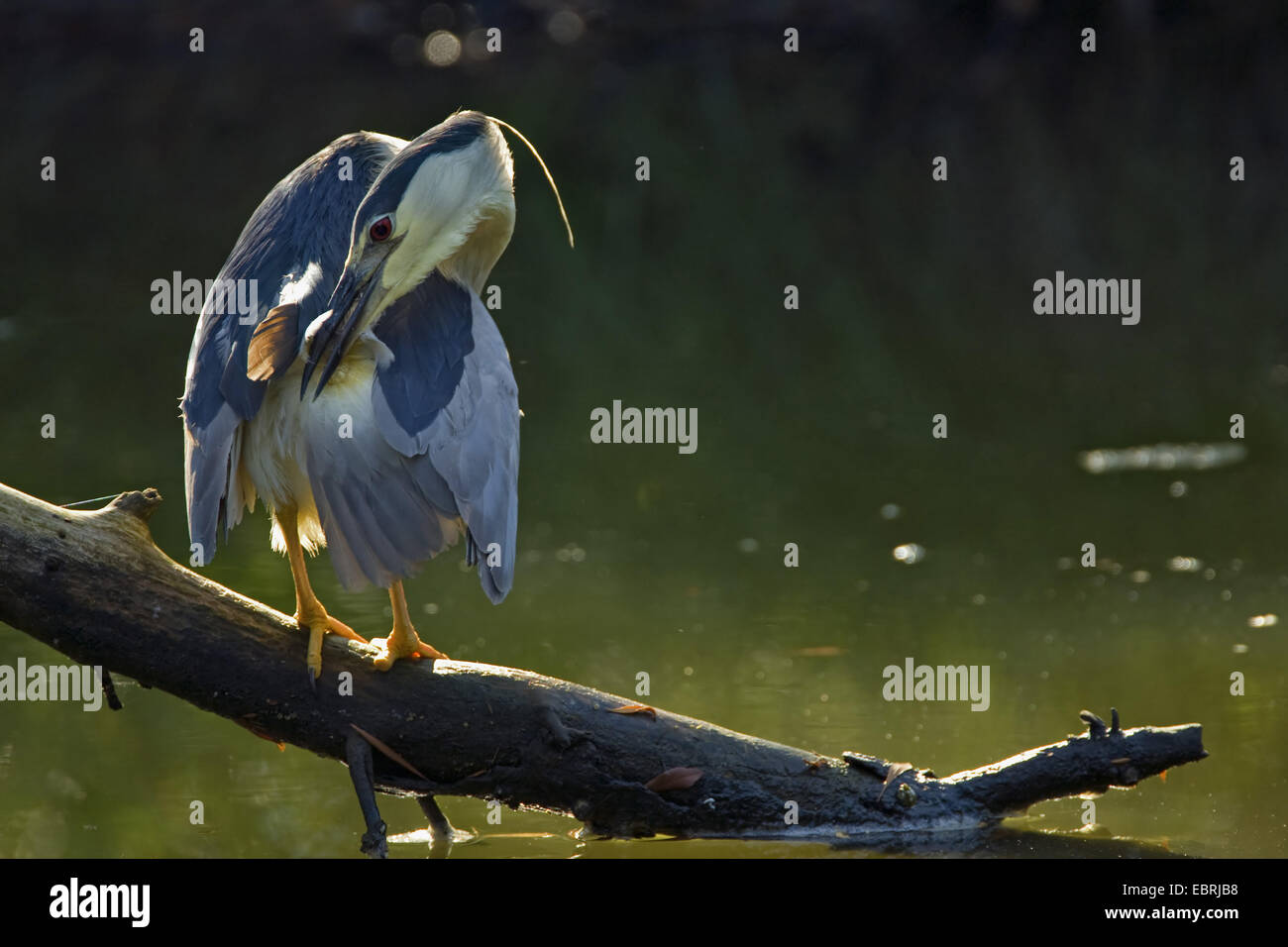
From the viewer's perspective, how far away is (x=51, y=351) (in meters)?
9.37

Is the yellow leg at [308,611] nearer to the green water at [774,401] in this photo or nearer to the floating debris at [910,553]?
the green water at [774,401]

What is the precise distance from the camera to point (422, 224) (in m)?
3.67

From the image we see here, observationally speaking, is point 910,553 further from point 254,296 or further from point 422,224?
point 254,296

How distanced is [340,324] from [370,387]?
0.16 meters

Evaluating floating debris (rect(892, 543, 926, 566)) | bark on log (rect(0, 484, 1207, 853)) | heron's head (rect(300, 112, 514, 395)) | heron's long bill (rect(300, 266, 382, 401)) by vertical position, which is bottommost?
bark on log (rect(0, 484, 1207, 853))

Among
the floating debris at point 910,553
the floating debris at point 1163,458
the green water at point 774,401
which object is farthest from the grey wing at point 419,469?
the floating debris at point 1163,458

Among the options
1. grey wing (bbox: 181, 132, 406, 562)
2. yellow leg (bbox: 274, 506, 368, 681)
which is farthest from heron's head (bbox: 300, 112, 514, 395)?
yellow leg (bbox: 274, 506, 368, 681)

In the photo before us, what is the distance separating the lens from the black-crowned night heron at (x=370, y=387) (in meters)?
3.36

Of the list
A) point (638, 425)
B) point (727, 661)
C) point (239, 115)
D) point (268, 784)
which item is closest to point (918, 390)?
point (638, 425)

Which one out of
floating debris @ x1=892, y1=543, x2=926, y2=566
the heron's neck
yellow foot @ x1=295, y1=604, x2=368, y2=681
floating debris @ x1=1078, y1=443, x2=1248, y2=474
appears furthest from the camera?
floating debris @ x1=1078, y1=443, x2=1248, y2=474

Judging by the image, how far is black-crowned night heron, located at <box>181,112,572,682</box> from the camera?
11.0 feet

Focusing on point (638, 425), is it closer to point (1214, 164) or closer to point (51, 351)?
point (51, 351)

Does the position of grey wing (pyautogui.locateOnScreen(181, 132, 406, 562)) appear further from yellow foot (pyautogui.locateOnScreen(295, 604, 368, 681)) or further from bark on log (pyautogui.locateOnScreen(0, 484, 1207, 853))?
yellow foot (pyautogui.locateOnScreen(295, 604, 368, 681))

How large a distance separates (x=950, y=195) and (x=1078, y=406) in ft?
19.2
